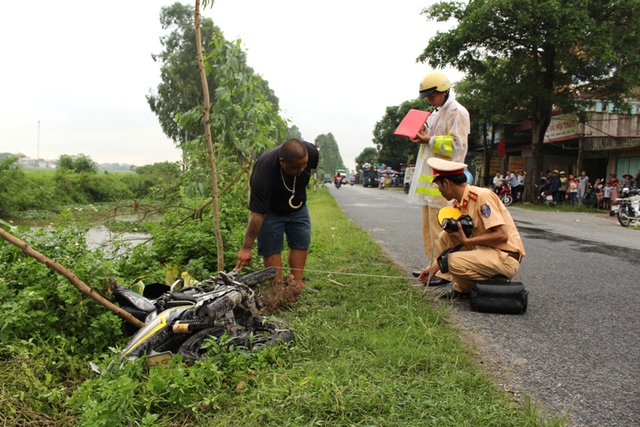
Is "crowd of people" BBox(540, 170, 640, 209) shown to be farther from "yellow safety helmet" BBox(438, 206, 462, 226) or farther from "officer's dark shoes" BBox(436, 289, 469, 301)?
"yellow safety helmet" BBox(438, 206, 462, 226)

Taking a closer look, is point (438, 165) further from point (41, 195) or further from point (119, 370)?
point (41, 195)

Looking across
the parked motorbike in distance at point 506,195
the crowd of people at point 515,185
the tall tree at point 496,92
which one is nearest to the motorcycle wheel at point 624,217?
the tall tree at point 496,92

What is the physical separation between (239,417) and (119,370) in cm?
81

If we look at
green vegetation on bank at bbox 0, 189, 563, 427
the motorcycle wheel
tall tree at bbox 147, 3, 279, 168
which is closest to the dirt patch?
green vegetation on bank at bbox 0, 189, 563, 427

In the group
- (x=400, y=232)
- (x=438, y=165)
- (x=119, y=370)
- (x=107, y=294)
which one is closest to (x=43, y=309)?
(x=107, y=294)

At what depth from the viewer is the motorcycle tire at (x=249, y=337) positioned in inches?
109

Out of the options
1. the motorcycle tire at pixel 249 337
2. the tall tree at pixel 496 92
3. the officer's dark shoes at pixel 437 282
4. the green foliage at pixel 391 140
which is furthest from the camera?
the green foliage at pixel 391 140

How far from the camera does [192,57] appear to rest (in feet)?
114

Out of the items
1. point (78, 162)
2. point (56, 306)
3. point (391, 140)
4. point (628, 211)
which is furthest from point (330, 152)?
point (56, 306)

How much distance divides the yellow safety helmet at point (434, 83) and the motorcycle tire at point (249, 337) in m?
2.32

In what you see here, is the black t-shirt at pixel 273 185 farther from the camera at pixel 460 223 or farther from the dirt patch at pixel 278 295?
the camera at pixel 460 223

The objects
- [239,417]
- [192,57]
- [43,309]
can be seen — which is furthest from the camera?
[192,57]

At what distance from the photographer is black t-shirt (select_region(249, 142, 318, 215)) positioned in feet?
12.8

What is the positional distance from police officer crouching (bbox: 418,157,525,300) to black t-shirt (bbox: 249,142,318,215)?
3.44 feet
